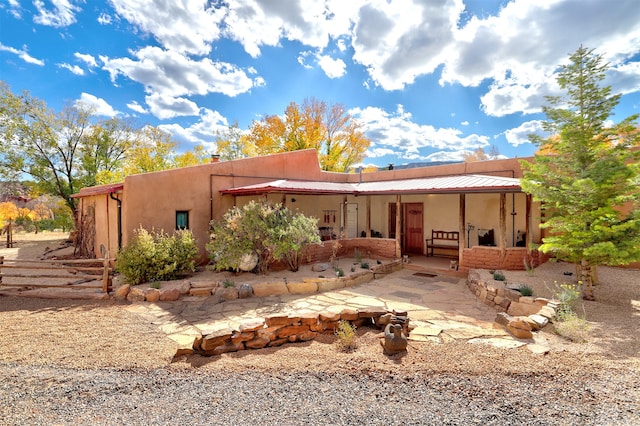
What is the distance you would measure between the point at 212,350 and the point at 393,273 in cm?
777

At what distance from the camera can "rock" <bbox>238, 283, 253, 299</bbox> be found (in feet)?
25.7

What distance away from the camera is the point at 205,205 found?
1116cm

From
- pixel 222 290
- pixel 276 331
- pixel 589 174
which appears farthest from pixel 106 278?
pixel 589 174

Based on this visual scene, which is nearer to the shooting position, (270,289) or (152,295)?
(152,295)

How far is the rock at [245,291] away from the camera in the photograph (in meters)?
7.83

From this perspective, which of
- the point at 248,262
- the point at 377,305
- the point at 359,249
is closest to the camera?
the point at 377,305

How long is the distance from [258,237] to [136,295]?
3.39m

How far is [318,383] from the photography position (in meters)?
3.60

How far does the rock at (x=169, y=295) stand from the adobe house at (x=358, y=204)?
10.7 ft

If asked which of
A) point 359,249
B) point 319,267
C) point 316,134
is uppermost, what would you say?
point 316,134

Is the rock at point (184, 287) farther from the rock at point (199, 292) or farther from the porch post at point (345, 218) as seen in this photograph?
the porch post at point (345, 218)

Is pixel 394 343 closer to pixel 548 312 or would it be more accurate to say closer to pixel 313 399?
pixel 313 399

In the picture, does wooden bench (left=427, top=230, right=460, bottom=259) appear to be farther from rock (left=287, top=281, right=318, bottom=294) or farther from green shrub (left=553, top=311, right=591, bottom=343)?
green shrub (left=553, top=311, right=591, bottom=343)

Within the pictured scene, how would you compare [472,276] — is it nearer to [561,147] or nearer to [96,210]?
[561,147]
